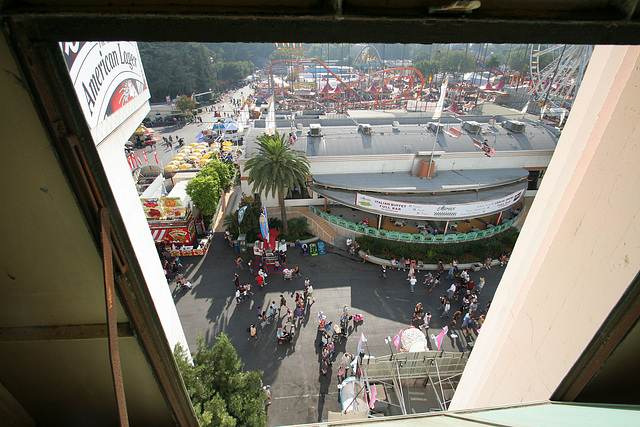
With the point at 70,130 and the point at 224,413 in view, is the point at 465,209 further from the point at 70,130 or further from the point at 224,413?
the point at 70,130

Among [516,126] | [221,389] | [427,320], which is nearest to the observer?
[221,389]

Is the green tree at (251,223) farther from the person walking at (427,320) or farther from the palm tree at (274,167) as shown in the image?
the person walking at (427,320)

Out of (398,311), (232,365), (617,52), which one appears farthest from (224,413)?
(398,311)

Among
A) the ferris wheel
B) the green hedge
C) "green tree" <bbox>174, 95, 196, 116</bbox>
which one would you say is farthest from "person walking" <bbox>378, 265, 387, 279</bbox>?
"green tree" <bbox>174, 95, 196, 116</bbox>

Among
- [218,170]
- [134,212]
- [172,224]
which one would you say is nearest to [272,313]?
[134,212]

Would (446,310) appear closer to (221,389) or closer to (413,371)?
(413,371)
